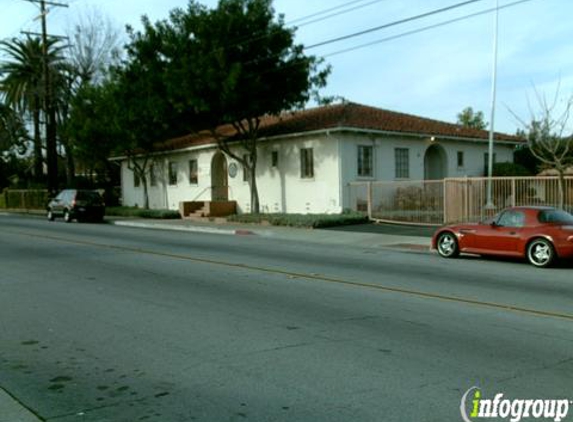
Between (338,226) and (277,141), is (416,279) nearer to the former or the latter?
(338,226)

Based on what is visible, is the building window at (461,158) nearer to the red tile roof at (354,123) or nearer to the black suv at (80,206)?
the red tile roof at (354,123)

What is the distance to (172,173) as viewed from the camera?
125ft

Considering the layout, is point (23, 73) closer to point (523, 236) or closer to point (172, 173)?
point (172, 173)

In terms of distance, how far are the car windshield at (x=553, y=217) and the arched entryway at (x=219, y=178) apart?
2157 cm

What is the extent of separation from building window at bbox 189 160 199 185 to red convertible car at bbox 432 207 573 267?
22.3m

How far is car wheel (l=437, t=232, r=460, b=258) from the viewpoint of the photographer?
51.3ft

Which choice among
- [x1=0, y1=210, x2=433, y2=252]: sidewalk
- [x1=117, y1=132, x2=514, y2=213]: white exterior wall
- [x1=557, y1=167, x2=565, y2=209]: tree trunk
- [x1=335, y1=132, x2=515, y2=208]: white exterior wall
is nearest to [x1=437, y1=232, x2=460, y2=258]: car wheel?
[x1=0, y1=210, x2=433, y2=252]: sidewalk

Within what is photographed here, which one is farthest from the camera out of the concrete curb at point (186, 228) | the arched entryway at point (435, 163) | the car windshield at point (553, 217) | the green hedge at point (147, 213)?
the green hedge at point (147, 213)

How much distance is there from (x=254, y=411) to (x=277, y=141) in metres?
25.6

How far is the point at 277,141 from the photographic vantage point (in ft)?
98.3

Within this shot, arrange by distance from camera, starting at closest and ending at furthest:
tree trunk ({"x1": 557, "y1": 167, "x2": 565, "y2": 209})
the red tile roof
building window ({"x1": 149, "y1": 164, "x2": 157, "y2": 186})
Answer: tree trunk ({"x1": 557, "y1": 167, "x2": 565, "y2": 209}), the red tile roof, building window ({"x1": 149, "y1": 164, "x2": 157, "y2": 186})

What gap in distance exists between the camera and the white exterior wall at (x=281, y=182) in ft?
90.4

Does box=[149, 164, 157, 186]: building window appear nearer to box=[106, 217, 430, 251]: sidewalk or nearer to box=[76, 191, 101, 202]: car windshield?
box=[76, 191, 101, 202]: car windshield

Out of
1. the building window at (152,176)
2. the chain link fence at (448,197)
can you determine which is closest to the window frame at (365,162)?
the chain link fence at (448,197)
